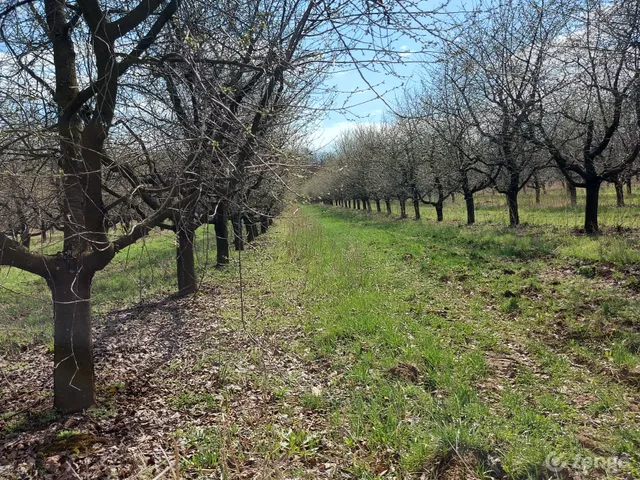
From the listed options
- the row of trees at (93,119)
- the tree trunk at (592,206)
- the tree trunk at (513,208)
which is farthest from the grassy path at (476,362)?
the tree trunk at (513,208)

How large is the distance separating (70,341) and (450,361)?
402 cm

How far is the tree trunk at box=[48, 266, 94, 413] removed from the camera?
13.1 ft

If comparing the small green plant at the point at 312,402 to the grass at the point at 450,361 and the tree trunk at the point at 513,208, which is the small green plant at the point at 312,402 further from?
the tree trunk at the point at 513,208

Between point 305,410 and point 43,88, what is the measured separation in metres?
4.36

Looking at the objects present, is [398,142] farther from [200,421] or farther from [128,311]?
[200,421]

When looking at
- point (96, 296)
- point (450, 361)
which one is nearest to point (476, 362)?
point (450, 361)

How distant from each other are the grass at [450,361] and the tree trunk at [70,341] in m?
0.35

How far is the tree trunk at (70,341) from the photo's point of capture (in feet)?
13.1

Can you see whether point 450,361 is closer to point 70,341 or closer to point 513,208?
point 70,341

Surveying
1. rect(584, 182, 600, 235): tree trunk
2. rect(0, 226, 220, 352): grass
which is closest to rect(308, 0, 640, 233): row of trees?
rect(584, 182, 600, 235): tree trunk

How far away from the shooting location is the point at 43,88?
4375 mm

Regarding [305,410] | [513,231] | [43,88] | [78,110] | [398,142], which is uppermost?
[398,142]

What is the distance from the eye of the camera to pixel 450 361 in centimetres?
465

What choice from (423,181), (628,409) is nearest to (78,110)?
(628,409)
